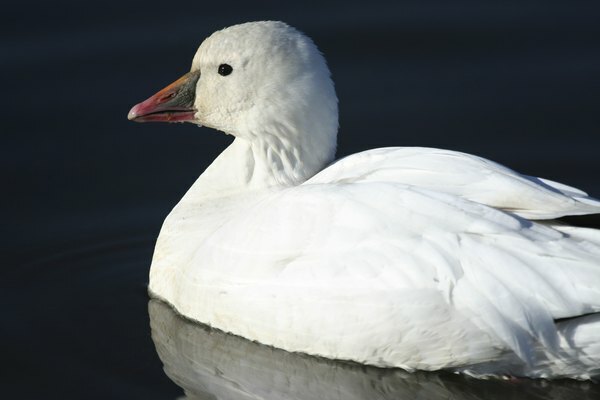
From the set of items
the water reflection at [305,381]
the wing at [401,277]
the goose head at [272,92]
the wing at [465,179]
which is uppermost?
the goose head at [272,92]

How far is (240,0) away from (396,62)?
146 centimetres

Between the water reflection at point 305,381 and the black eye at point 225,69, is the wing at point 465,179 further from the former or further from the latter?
the water reflection at point 305,381

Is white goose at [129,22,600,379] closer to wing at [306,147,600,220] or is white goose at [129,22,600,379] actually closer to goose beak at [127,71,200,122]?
wing at [306,147,600,220]

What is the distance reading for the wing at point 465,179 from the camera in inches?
278

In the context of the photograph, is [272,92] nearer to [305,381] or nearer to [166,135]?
[305,381]

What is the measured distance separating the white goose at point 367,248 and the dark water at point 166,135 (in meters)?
0.31

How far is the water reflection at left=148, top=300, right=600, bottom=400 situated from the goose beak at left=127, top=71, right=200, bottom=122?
A: 57.2 inches

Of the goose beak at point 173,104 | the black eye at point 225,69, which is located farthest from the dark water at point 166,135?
the black eye at point 225,69

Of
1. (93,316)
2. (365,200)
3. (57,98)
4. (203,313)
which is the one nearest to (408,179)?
(365,200)

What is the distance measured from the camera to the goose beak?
26.7 ft

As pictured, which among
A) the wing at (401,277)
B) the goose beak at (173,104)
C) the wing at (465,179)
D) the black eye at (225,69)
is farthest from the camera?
the goose beak at (173,104)

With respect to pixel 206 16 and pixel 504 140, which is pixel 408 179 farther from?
pixel 206 16

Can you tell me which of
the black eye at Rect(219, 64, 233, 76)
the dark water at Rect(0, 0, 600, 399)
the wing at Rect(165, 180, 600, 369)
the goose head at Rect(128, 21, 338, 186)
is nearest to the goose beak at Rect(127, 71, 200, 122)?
the goose head at Rect(128, 21, 338, 186)

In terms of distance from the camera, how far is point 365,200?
7.10 metres
